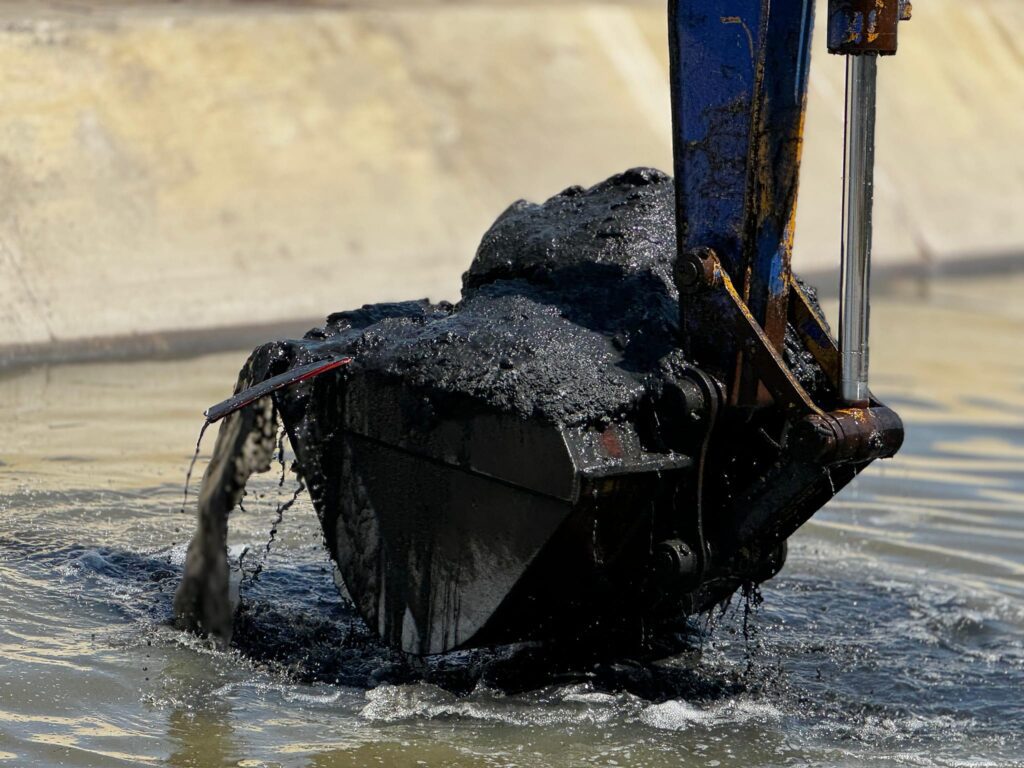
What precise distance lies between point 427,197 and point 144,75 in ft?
6.24

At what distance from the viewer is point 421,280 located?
10.2 m

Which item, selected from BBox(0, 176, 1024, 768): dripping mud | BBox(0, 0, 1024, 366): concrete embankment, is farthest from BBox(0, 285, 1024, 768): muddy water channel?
BBox(0, 0, 1024, 366): concrete embankment

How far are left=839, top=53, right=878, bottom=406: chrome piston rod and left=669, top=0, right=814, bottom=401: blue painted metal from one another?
191 millimetres

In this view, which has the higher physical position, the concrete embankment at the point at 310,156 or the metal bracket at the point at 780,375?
the concrete embankment at the point at 310,156

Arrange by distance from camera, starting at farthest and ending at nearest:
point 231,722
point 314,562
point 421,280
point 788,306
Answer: point 421,280
point 314,562
point 788,306
point 231,722

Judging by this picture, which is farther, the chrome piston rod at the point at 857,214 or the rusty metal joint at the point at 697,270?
the rusty metal joint at the point at 697,270

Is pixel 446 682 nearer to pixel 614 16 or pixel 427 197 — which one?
pixel 427 197

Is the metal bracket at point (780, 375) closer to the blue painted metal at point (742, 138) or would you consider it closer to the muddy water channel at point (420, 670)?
the blue painted metal at point (742, 138)

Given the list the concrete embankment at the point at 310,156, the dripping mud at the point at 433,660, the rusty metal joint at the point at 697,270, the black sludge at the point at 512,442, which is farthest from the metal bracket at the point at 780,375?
the concrete embankment at the point at 310,156

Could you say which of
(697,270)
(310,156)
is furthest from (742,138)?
(310,156)

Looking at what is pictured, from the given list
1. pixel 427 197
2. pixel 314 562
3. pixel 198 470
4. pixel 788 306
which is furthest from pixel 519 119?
pixel 788 306

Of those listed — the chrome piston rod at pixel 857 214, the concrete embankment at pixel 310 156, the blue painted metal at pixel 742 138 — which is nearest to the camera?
the chrome piston rod at pixel 857 214

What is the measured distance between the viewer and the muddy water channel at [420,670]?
4301mm

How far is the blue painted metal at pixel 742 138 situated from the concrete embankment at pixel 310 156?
5009 mm
